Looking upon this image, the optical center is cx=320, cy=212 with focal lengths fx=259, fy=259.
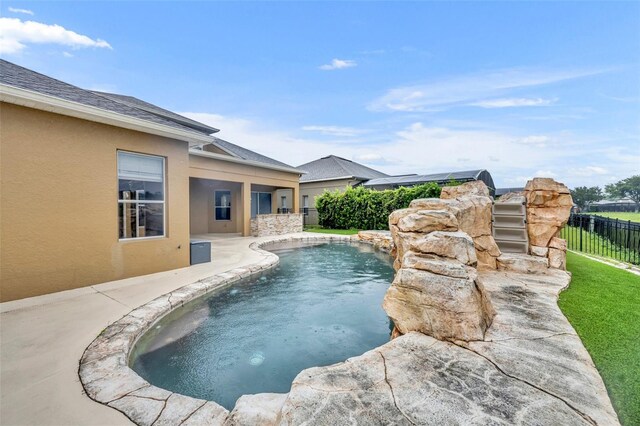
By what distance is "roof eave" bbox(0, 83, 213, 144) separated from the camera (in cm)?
423

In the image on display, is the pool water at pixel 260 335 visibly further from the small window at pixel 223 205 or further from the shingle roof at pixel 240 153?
the small window at pixel 223 205

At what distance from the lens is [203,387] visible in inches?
111

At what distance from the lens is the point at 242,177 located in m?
13.3

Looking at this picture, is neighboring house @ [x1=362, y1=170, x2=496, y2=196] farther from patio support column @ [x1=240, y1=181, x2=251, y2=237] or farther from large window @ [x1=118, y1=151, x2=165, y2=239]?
large window @ [x1=118, y1=151, x2=165, y2=239]

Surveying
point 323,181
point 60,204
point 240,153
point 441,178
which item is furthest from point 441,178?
point 60,204

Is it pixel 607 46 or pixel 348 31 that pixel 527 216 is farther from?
pixel 348 31

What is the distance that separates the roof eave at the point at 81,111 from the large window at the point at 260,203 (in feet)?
32.8

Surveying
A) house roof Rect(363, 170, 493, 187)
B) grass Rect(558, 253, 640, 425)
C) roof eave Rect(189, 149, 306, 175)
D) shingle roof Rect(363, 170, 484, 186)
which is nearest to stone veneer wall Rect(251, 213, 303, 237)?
roof eave Rect(189, 149, 306, 175)

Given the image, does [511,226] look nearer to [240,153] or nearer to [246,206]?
[246,206]

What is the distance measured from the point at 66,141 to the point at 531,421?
24.9 feet

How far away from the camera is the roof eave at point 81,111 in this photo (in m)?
4.23

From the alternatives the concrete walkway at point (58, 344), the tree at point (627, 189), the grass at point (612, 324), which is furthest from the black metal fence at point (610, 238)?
the tree at point (627, 189)

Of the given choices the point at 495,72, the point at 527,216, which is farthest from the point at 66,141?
the point at 495,72

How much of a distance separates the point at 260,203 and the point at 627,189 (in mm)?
56508
